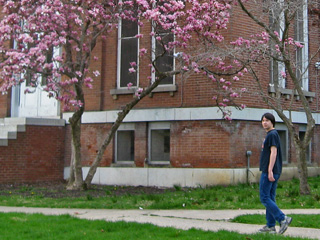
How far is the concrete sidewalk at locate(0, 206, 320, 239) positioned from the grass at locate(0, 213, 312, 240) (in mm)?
493

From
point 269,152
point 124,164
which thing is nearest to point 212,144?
point 124,164

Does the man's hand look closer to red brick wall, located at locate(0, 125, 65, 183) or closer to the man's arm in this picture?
the man's arm

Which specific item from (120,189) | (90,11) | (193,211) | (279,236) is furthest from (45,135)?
(279,236)

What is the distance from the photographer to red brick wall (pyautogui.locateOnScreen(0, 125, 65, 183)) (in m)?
16.4

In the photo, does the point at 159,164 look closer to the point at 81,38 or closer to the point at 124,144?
the point at 124,144

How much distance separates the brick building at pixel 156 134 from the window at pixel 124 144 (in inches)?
1.4

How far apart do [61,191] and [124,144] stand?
3.61 metres

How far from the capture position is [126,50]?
56.3 ft

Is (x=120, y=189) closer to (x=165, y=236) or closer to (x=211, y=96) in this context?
(x=211, y=96)

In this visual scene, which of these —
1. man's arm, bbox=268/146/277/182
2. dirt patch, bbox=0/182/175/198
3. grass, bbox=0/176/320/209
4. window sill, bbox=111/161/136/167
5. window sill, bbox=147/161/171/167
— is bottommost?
dirt patch, bbox=0/182/175/198

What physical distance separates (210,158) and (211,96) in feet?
6.26

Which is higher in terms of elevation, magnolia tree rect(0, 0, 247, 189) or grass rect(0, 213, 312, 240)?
magnolia tree rect(0, 0, 247, 189)

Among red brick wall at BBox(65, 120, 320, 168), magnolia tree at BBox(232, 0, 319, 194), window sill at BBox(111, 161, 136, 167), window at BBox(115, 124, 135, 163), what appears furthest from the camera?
window at BBox(115, 124, 135, 163)

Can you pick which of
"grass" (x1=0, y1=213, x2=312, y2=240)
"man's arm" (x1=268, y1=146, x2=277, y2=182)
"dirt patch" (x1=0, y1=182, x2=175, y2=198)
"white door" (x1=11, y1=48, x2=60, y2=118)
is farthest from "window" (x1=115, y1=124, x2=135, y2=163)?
"man's arm" (x1=268, y1=146, x2=277, y2=182)
